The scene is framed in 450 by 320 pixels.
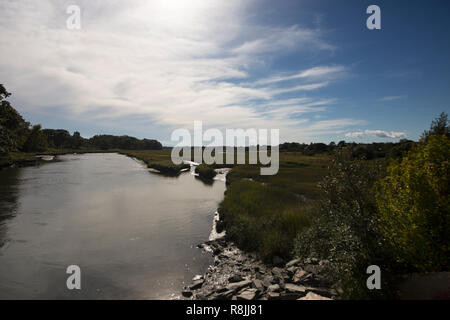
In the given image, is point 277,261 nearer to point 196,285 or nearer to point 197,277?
point 197,277

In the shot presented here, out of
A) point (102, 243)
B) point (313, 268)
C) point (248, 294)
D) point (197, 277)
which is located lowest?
point (197, 277)

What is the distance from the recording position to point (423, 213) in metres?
7.29

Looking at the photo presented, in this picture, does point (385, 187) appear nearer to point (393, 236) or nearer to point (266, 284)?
point (393, 236)

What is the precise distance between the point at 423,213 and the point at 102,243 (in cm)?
1792

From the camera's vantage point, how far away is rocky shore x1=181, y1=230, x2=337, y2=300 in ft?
29.8

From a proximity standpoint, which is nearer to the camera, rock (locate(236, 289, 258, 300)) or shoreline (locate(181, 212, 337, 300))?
shoreline (locate(181, 212, 337, 300))

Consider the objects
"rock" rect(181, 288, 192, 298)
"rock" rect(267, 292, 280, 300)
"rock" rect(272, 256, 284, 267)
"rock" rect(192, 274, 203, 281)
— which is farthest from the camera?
"rock" rect(272, 256, 284, 267)

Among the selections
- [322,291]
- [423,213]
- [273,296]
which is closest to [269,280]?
[273,296]

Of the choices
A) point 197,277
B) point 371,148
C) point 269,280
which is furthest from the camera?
point 371,148

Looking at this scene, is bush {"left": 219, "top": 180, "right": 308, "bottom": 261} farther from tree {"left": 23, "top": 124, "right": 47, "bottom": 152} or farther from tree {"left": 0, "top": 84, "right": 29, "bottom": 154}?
tree {"left": 23, "top": 124, "right": 47, "bottom": 152}

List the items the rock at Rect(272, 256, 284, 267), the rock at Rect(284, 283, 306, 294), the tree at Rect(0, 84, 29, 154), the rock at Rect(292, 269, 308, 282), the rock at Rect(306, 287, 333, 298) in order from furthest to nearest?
the tree at Rect(0, 84, 29, 154) → the rock at Rect(272, 256, 284, 267) → the rock at Rect(292, 269, 308, 282) → the rock at Rect(284, 283, 306, 294) → the rock at Rect(306, 287, 333, 298)

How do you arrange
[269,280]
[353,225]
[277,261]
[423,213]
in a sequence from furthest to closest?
1. [277,261]
2. [269,280]
3. [353,225]
4. [423,213]

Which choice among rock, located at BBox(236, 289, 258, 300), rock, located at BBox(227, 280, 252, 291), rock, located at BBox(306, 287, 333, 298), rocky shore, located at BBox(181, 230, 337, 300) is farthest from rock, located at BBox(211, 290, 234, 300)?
rock, located at BBox(306, 287, 333, 298)
